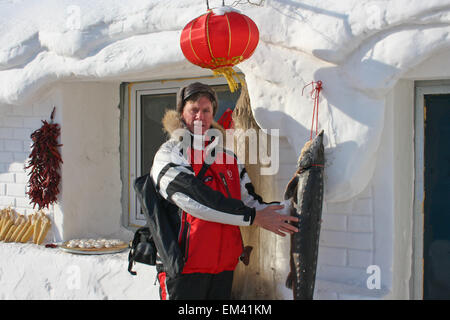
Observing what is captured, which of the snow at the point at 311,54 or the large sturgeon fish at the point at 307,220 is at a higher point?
the snow at the point at 311,54

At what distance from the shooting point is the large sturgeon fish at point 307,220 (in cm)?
267

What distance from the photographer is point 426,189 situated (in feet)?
10.3

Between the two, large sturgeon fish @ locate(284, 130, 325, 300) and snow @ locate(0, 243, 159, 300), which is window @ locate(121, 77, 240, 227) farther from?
large sturgeon fish @ locate(284, 130, 325, 300)

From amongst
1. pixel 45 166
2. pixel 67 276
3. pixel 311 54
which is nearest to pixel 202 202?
pixel 311 54

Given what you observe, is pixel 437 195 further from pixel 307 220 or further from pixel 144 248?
pixel 144 248

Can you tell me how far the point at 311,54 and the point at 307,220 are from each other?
1.03m

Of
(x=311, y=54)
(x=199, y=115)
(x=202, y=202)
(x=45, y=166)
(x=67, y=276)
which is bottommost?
(x=67, y=276)

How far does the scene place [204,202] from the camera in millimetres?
2541

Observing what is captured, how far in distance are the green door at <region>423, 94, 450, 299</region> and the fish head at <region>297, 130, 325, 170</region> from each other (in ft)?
2.88

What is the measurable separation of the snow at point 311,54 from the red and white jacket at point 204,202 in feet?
1.80

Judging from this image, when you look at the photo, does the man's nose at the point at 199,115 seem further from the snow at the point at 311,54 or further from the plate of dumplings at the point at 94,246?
the plate of dumplings at the point at 94,246

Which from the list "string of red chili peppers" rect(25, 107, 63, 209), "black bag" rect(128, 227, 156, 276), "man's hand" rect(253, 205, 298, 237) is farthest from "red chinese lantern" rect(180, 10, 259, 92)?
"string of red chili peppers" rect(25, 107, 63, 209)

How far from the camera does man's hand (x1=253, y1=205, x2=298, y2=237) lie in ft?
8.64

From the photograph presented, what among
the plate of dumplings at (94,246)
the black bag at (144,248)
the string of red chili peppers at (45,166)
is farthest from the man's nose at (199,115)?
the string of red chili peppers at (45,166)
